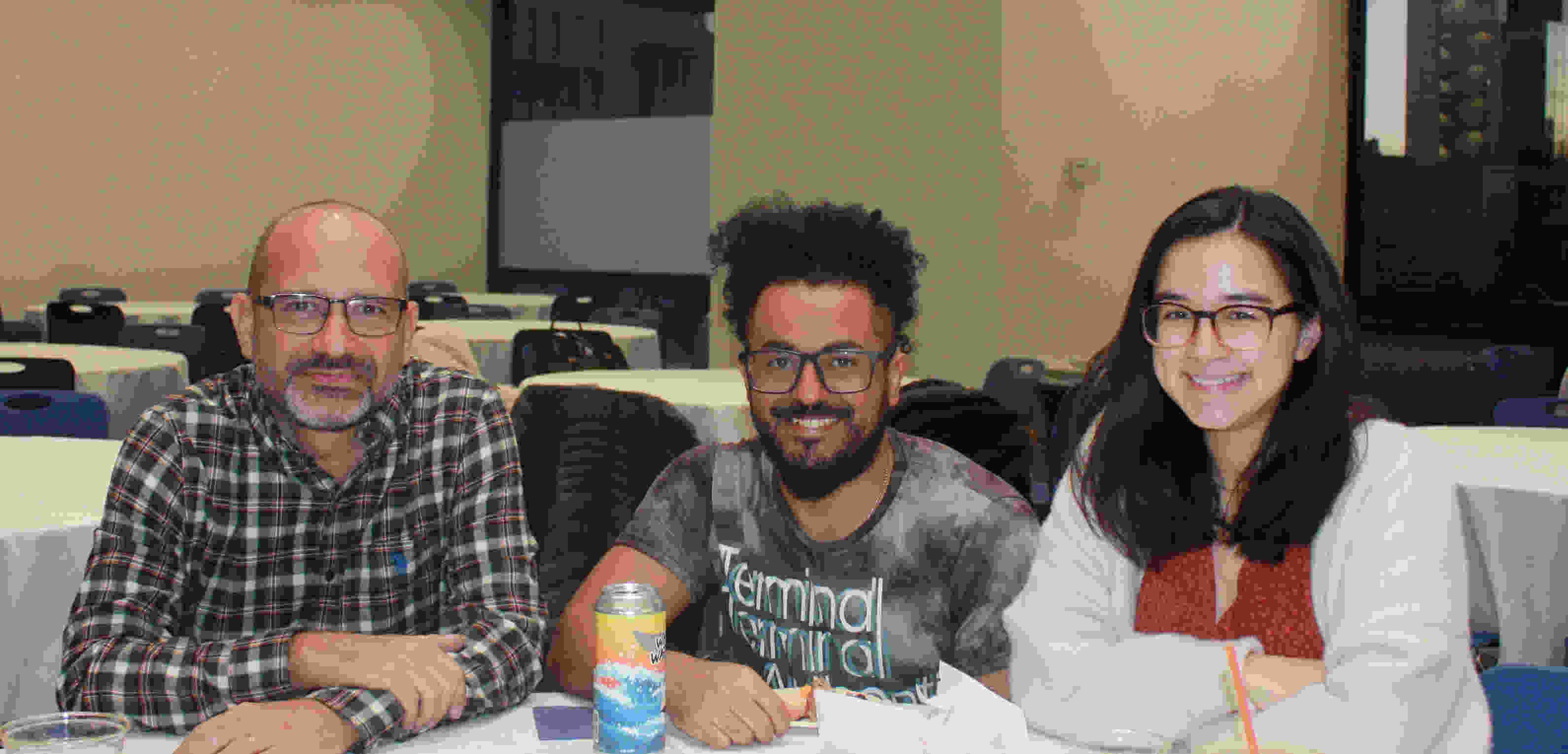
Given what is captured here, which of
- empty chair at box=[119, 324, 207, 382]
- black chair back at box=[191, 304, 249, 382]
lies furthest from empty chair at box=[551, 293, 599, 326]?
empty chair at box=[119, 324, 207, 382]

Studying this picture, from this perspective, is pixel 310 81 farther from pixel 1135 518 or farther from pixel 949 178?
pixel 1135 518

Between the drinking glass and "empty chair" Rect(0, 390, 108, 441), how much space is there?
2828 millimetres

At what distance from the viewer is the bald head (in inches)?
74.9

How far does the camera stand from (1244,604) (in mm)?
1741

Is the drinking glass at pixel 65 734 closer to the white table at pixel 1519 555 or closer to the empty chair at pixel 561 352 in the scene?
the white table at pixel 1519 555

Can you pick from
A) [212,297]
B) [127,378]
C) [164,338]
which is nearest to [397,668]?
[127,378]

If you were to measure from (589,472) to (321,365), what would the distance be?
88 cm

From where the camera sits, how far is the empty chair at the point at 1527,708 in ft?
4.84

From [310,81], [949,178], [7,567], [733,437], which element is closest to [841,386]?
[7,567]

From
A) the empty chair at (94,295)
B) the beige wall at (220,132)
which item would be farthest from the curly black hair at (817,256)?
the beige wall at (220,132)

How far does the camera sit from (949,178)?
7148 millimetres

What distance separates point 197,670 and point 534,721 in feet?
1.33

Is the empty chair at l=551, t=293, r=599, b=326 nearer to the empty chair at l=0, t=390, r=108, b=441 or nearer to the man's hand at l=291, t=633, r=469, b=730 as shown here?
the empty chair at l=0, t=390, r=108, b=441

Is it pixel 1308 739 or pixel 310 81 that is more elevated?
pixel 310 81
